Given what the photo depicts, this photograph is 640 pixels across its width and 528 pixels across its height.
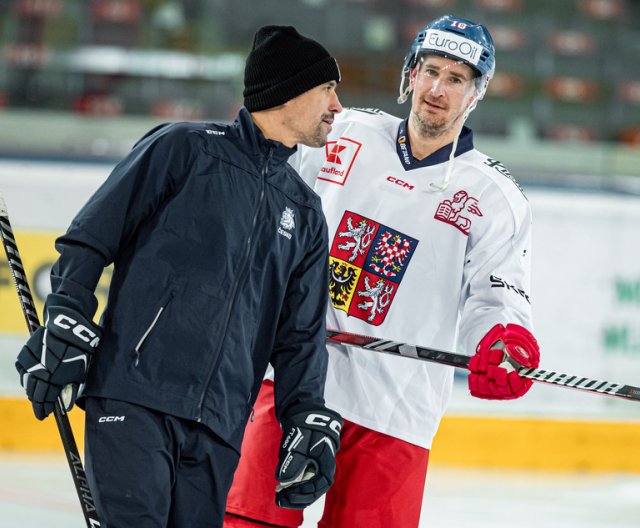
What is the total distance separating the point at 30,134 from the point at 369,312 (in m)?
3.54

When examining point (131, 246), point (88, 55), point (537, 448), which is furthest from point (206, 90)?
point (131, 246)

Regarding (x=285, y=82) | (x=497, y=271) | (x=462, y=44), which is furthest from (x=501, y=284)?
(x=285, y=82)

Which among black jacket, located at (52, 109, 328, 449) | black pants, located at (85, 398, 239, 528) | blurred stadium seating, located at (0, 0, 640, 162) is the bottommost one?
black pants, located at (85, 398, 239, 528)

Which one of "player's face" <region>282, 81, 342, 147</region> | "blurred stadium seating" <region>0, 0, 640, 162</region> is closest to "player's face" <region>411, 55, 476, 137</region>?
"player's face" <region>282, 81, 342, 147</region>

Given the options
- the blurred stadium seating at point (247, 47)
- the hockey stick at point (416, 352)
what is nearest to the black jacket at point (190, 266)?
the hockey stick at point (416, 352)

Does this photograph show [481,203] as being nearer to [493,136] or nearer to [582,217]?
[582,217]

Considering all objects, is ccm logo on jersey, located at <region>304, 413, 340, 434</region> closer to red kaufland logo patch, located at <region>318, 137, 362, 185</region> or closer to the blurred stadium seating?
red kaufland logo patch, located at <region>318, 137, 362, 185</region>

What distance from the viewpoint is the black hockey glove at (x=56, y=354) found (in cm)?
212

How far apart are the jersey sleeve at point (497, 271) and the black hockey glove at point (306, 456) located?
1.81 feet

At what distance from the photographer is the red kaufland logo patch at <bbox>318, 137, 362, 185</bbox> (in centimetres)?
306

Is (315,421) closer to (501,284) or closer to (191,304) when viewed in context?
(191,304)

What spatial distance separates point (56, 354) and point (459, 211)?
1273 millimetres

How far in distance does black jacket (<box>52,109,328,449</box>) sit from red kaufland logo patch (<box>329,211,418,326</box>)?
0.57m

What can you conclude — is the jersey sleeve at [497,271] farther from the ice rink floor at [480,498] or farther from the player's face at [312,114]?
the ice rink floor at [480,498]
